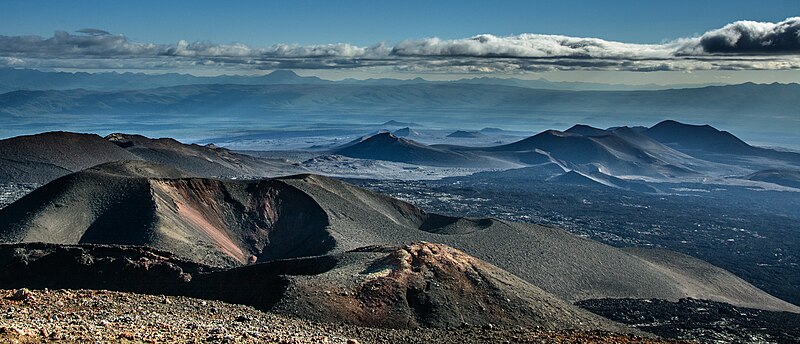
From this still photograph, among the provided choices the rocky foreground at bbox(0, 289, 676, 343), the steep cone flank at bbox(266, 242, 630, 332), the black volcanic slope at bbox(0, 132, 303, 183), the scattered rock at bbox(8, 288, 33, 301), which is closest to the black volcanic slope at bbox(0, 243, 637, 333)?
the steep cone flank at bbox(266, 242, 630, 332)

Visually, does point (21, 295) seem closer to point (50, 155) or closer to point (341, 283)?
point (341, 283)

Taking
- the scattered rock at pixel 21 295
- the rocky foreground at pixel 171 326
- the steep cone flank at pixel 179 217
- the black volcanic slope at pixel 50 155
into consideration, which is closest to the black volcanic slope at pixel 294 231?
the steep cone flank at pixel 179 217

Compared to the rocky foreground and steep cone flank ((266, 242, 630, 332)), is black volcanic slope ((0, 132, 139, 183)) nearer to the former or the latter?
steep cone flank ((266, 242, 630, 332))

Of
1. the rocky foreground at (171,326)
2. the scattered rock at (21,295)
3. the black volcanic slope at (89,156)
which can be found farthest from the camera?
the black volcanic slope at (89,156)

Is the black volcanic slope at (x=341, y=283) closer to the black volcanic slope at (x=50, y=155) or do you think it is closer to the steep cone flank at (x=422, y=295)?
the steep cone flank at (x=422, y=295)

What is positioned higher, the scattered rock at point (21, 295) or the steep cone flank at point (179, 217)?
the scattered rock at point (21, 295)

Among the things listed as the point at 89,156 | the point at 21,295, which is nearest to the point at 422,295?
the point at 21,295
